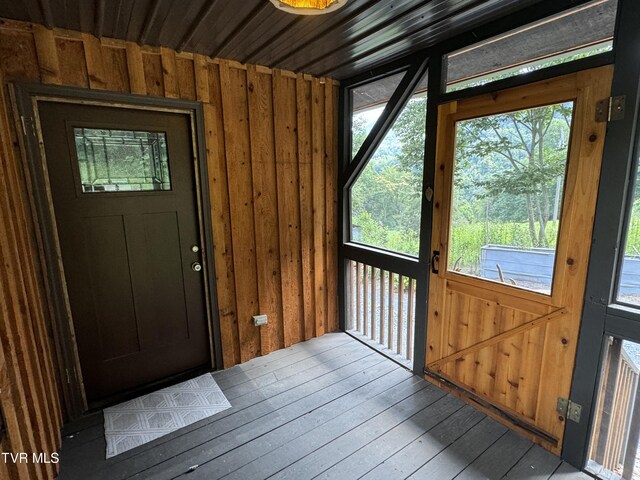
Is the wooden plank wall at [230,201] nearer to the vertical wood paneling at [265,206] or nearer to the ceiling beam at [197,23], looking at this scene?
the vertical wood paneling at [265,206]

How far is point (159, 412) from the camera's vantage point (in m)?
2.29

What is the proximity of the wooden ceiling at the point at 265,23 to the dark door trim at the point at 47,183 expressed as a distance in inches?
14.2

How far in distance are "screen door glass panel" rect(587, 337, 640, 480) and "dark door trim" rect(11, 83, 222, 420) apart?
109 inches

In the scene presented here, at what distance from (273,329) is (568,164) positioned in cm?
259

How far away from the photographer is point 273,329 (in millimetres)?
Result: 3094

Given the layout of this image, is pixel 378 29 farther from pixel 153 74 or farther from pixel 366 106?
pixel 153 74

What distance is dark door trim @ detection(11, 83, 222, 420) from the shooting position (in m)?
1.89

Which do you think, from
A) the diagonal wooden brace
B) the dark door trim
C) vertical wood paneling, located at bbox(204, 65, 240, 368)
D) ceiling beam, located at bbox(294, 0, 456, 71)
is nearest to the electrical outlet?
vertical wood paneling, located at bbox(204, 65, 240, 368)

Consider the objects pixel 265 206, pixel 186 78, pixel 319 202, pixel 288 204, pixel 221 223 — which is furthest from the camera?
pixel 319 202

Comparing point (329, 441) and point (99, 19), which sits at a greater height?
point (99, 19)

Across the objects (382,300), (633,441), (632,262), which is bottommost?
(633,441)

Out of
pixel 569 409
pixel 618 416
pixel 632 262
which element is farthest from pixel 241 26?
pixel 618 416

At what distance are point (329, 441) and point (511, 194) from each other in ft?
6.26

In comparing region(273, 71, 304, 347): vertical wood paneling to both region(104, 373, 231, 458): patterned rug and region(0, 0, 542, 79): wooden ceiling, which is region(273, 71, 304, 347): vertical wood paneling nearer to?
region(0, 0, 542, 79): wooden ceiling
